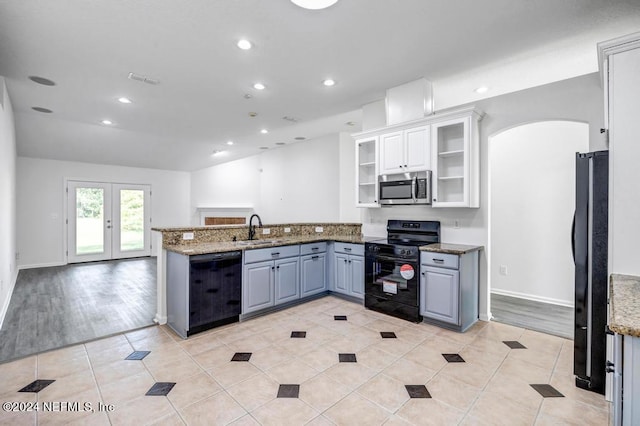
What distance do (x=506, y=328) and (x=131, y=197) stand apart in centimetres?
864

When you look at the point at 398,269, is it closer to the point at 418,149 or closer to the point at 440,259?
the point at 440,259

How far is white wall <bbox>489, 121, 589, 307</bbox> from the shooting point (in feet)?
12.9

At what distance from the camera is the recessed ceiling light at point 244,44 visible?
8.66ft

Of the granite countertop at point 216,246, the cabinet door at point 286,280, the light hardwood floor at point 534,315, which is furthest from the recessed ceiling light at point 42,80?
the light hardwood floor at point 534,315

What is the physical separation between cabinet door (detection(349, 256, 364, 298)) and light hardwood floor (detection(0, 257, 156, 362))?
8.20 feet

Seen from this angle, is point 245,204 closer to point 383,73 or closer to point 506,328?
point 383,73

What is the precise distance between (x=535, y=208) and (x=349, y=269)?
8.71 ft

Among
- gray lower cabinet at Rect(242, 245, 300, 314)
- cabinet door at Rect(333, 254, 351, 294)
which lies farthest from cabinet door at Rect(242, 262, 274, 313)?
cabinet door at Rect(333, 254, 351, 294)

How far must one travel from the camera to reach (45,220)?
22.5 feet

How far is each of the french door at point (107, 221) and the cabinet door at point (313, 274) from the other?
6109 millimetres

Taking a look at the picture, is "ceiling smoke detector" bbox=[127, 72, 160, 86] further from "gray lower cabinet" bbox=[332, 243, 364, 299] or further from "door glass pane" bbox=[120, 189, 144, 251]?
"door glass pane" bbox=[120, 189, 144, 251]

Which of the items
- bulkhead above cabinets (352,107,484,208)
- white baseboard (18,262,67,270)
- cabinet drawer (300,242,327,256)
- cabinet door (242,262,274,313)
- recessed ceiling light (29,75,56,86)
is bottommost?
white baseboard (18,262,67,270)

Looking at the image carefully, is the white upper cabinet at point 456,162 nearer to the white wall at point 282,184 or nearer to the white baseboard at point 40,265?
the white wall at point 282,184

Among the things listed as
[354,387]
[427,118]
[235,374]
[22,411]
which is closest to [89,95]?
[22,411]
